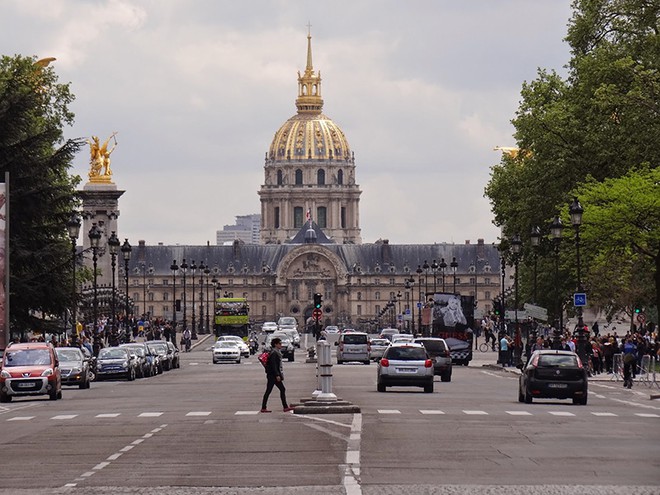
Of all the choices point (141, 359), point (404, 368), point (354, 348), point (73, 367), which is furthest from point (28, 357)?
point (354, 348)

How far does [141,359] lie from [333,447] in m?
43.0

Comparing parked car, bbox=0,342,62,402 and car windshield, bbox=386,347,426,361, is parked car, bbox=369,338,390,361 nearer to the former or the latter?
car windshield, bbox=386,347,426,361

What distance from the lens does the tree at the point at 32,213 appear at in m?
66.2

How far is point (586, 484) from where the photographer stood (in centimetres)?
2122

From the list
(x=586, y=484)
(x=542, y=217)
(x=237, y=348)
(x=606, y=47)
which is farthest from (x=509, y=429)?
(x=237, y=348)

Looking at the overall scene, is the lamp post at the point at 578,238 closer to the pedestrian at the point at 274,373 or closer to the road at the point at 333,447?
the road at the point at 333,447

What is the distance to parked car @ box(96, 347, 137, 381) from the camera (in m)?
64.3

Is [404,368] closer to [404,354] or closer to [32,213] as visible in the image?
[404,354]

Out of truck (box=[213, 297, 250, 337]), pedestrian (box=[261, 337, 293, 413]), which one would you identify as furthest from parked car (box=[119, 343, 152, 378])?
truck (box=[213, 297, 250, 337])

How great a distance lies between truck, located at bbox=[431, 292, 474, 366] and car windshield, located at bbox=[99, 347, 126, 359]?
27.2 metres

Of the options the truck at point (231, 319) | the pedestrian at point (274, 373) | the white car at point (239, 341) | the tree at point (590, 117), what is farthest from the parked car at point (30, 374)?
the truck at point (231, 319)

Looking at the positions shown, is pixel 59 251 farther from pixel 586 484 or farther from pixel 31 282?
pixel 586 484

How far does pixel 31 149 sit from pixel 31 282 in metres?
5.37

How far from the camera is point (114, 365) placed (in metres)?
64.3
